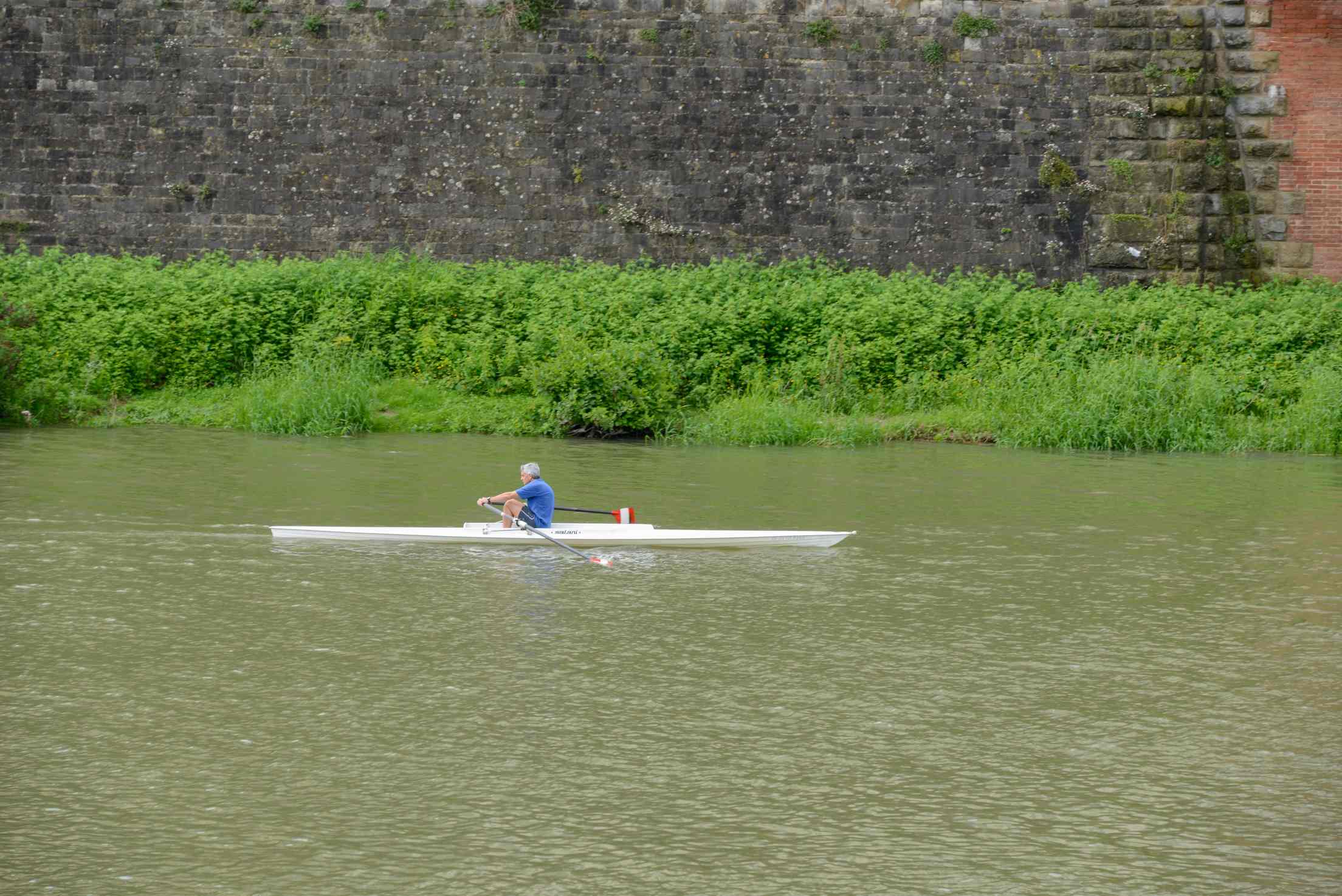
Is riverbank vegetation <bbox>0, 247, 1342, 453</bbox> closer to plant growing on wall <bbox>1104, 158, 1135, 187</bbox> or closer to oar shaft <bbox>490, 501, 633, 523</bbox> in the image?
plant growing on wall <bbox>1104, 158, 1135, 187</bbox>

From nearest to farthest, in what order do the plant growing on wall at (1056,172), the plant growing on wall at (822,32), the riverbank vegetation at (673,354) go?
the riverbank vegetation at (673,354) → the plant growing on wall at (1056,172) → the plant growing on wall at (822,32)

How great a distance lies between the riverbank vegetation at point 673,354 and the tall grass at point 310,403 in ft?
0.10

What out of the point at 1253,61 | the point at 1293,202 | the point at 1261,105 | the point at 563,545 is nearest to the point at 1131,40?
the point at 1253,61

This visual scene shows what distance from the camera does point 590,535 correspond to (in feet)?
38.3

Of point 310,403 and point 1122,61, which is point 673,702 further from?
point 1122,61

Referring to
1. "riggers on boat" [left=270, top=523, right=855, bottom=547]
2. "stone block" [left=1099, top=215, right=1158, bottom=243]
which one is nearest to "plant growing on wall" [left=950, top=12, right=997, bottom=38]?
"stone block" [left=1099, top=215, right=1158, bottom=243]

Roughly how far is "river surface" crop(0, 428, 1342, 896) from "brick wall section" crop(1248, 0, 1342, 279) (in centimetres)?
870

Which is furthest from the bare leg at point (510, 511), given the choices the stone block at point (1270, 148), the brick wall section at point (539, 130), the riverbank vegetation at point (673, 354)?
the stone block at point (1270, 148)

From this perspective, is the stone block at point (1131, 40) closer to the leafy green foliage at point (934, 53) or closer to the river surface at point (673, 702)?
the leafy green foliage at point (934, 53)

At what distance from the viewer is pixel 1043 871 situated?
220 inches

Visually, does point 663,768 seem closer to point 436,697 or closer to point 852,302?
point 436,697

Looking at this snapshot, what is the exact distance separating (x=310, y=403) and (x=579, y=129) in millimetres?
5782

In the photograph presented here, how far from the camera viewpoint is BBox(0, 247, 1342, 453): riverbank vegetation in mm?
18281

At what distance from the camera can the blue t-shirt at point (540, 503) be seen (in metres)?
11.7
